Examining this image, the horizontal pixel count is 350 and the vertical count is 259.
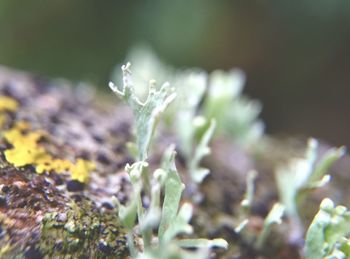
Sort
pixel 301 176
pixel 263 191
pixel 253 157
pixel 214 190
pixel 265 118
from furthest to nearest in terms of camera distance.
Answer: pixel 265 118 < pixel 253 157 < pixel 263 191 < pixel 214 190 < pixel 301 176

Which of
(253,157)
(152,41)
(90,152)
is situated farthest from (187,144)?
(152,41)

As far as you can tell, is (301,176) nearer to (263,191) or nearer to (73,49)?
(263,191)

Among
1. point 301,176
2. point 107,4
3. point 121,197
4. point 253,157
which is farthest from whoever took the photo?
point 107,4

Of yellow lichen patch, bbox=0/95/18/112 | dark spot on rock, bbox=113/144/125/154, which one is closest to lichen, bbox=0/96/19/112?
yellow lichen patch, bbox=0/95/18/112

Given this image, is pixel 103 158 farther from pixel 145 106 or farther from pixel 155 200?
pixel 155 200

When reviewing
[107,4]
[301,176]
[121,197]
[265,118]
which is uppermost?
[107,4]

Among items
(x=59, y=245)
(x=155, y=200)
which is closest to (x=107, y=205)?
(x=59, y=245)
